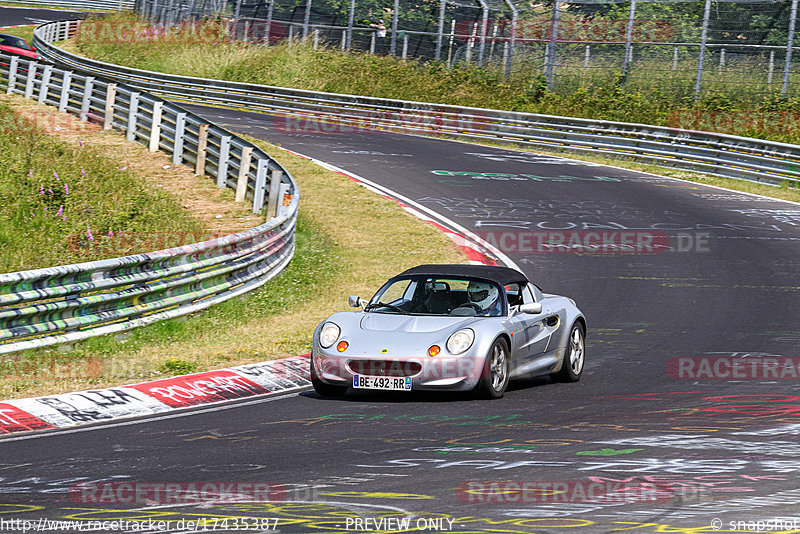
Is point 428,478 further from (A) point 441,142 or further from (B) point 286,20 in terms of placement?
(B) point 286,20

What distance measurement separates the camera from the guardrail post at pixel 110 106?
27.3 meters

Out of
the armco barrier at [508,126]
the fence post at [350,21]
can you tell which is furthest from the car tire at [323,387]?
the fence post at [350,21]

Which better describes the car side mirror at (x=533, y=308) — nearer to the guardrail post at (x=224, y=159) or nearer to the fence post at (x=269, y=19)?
the guardrail post at (x=224, y=159)

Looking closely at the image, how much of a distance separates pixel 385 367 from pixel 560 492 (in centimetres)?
360

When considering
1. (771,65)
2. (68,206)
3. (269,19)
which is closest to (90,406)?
(68,206)

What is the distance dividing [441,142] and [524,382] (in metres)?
23.5

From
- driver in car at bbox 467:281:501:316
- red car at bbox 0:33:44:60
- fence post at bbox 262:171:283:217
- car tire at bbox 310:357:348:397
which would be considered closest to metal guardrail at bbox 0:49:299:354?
fence post at bbox 262:171:283:217

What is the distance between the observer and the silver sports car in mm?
9664

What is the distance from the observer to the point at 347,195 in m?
25.5

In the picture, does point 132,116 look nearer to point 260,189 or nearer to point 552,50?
point 260,189

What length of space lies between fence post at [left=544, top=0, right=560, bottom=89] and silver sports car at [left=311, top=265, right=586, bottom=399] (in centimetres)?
2545

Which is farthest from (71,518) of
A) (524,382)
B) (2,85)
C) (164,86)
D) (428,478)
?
(164,86)

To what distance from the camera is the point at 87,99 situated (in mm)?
28000

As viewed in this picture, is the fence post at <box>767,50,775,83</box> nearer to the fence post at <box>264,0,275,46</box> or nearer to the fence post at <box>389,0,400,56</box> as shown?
the fence post at <box>389,0,400,56</box>
